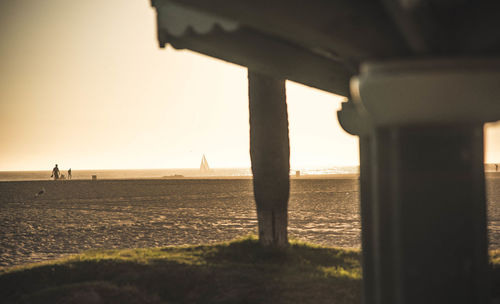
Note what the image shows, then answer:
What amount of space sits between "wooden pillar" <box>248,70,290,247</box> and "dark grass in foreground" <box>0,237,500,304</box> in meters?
0.41

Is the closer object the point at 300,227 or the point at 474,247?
the point at 474,247

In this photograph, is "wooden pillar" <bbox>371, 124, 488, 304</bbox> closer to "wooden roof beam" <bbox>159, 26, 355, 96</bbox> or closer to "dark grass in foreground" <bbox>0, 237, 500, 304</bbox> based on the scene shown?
"wooden roof beam" <bbox>159, 26, 355, 96</bbox>

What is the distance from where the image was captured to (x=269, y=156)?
8055 millimetres

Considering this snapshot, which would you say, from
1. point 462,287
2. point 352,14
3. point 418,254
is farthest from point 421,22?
point 462,287

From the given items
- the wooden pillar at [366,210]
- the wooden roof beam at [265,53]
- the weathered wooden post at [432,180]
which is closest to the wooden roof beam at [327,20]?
the weathered wooden post at [432,180]

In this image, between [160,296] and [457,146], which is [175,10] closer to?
[457,146]

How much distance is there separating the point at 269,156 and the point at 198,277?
Result: 2.38 m

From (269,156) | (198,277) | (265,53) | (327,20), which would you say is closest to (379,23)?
(327,20)

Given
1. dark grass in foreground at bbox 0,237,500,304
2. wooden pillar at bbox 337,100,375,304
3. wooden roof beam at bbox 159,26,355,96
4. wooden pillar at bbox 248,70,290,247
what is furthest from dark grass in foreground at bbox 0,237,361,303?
wooden roof beam at bbox 159,26,355,96

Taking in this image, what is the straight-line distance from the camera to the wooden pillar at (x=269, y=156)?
8023 millimetres

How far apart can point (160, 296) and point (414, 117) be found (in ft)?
15.8

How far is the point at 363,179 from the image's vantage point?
11.9 ft

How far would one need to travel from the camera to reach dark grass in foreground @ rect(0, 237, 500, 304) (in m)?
6.09

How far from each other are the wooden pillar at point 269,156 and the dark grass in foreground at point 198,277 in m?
0.41
